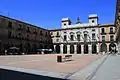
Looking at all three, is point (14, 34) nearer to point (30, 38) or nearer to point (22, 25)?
point (22, 25)

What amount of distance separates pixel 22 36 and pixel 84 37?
982 inches

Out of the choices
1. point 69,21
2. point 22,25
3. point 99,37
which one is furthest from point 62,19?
point 22,25

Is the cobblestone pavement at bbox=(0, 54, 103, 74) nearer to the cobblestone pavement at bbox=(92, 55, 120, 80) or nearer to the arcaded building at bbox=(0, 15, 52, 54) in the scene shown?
the cobblestone pavement at bbox=(92, 55, 120, 80)

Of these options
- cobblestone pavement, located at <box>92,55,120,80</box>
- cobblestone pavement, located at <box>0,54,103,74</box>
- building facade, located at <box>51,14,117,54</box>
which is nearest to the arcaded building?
building facade, located at <box>51,14,117,54</box>

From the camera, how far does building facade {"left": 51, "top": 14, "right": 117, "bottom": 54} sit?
77062 millimetres

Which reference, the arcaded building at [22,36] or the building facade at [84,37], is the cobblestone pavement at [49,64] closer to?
the arcaded building at [22,36]

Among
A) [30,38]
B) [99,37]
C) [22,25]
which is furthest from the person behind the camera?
[99,37]

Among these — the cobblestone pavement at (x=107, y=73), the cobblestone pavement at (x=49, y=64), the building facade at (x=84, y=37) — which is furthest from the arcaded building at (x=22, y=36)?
the cobblestone pavement at (x=107, y=73)

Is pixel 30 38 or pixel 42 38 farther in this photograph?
pixel 42 38

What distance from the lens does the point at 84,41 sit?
81.2 m

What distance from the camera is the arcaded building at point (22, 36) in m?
58.1

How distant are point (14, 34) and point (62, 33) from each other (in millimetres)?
26058

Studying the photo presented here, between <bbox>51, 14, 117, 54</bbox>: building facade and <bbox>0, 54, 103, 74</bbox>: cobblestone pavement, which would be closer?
<bbox>0, 54, 103, 74</bbox>: cobblestone pavement

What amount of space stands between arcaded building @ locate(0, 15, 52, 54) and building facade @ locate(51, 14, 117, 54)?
5019 mm
